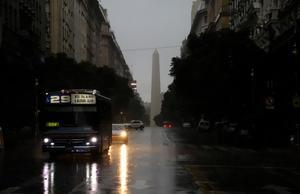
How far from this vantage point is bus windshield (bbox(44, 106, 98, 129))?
3080 centimetres

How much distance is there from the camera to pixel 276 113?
174ft

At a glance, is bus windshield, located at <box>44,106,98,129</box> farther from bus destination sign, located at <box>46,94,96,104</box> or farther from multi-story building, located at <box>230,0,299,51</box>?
multi-story building, located at <box>230,0,299,51</box>

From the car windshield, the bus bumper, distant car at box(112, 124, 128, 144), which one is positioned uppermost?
the car windshield

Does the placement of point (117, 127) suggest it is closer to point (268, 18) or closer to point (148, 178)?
point (268, 18)

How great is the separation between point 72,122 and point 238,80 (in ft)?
112

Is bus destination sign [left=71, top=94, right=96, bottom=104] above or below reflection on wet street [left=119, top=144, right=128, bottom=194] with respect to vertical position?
above

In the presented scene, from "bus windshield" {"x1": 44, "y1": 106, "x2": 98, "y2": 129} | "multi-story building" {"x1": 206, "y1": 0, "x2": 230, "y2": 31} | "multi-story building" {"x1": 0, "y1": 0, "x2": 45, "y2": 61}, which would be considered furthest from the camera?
"multi-story building" {"x1": 206, "y1": 0, "x2": 230, "y2": 31}

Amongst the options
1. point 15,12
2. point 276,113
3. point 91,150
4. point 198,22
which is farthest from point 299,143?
point 198,22

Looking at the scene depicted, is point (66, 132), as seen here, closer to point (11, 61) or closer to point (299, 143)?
point (299, 143)

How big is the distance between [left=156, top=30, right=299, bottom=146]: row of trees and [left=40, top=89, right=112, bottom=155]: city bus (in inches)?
737

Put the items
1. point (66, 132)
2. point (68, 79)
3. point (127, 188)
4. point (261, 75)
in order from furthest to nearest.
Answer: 1. point (68, 79)
2. point (261, 75)
3. point (66, 132)
4. point (127, 188)

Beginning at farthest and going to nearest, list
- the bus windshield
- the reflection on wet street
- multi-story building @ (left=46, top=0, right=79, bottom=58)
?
multi-story building @ (left=46, top=0, right=79, bottom=58), the bus windshield, the reflection on wet street

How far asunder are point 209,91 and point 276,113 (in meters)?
15.1

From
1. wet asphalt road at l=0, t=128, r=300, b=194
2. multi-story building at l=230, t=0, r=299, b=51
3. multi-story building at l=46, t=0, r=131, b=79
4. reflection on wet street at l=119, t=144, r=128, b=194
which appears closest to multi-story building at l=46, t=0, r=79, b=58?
multi-story building at l=46, t=0, r=131, b=79
